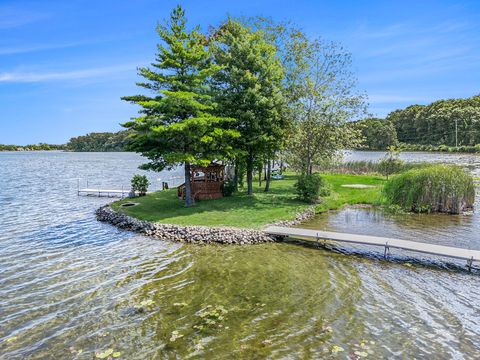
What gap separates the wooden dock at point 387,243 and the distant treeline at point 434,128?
74148mm

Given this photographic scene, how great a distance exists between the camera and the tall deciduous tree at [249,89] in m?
20.4

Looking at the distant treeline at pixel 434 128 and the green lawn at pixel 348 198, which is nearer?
the green lawn at pixel 348 198

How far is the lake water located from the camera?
689 cm

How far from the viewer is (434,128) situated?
101812mm

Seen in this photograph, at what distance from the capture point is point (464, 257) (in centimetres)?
1109

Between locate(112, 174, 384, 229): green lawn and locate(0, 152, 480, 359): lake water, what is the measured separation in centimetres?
256

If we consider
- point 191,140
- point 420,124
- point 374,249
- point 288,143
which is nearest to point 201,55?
point 191,140

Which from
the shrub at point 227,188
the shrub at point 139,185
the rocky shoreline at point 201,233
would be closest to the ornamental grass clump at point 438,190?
the rocky shoreline at point 201,233

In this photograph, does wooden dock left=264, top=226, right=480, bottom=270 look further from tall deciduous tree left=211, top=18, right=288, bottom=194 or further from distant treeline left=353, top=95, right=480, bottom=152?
distant treeline left=353, top=95, right=480, bottom=152

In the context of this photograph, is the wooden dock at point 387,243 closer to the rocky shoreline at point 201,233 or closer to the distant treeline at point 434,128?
the rocky shoreline at point 201,233

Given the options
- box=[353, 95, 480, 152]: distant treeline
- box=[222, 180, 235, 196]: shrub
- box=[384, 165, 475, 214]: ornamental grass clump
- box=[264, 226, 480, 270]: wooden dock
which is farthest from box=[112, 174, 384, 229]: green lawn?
box=[353, 95, 480, 152]: distant treeline

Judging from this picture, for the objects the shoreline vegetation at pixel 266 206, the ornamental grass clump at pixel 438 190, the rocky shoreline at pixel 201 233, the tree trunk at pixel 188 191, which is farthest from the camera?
the ornamental grass clump at pixel 438 190

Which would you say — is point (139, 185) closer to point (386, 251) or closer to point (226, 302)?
point (226, 302)

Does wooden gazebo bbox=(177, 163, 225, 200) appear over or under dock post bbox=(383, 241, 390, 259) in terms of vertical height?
over
